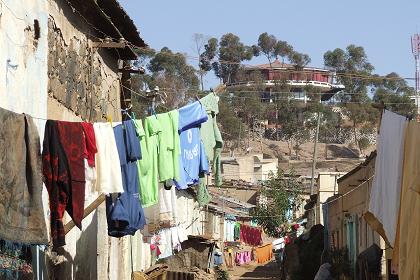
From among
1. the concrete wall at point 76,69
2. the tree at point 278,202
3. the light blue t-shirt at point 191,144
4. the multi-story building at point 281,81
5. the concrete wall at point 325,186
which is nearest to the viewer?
the concrete wall at point 76,69

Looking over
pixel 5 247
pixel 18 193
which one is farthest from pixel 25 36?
pixel 18 193

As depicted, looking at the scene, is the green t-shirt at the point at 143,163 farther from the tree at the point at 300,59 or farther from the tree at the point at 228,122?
the tree at the point at 300,59

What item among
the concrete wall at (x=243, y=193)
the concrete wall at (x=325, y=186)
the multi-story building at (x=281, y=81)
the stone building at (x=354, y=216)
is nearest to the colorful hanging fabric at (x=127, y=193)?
the stone building at (x=354, y=216)

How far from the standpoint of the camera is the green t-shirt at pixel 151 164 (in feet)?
38.2

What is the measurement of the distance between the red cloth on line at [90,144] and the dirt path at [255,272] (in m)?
27.0

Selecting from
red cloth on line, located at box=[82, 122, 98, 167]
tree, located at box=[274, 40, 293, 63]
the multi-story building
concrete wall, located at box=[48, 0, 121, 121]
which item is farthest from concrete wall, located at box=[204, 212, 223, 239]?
tree, located at box=[274, 40, 293, 63]

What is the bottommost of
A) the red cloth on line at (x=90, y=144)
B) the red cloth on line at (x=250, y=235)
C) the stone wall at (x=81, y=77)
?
the red cloth on line at (x=250, y=235)

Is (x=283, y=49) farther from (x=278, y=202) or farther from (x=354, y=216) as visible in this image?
(x=354, y=216)

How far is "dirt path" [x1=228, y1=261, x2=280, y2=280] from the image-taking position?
38.0 meters

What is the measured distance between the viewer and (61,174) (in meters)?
8.54

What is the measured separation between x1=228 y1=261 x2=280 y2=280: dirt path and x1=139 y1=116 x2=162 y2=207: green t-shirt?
2444 cm

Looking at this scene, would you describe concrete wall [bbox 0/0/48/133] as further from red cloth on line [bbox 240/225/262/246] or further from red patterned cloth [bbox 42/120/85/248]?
red cloth on line [bbox 240/225/262/246]

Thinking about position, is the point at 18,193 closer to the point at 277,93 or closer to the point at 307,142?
the point at 277,93

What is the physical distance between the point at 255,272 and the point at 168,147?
30992 mm
